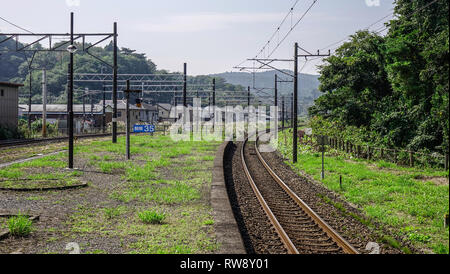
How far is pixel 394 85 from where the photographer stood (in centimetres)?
2427

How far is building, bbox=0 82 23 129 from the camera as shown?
33.8m

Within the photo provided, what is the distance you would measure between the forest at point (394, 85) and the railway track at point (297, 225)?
642cm

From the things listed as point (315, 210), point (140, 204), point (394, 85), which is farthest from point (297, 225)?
point (394, 85)

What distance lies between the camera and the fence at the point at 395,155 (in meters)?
20.3

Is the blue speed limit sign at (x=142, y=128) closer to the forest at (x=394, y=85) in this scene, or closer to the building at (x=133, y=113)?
the forest at (x=394, y=85)

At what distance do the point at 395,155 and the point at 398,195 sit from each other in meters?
8.97

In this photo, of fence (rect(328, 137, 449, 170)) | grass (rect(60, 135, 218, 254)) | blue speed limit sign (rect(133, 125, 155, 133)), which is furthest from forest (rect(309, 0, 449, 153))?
blue speed limit sign (rect(133, 125, 155, 133))

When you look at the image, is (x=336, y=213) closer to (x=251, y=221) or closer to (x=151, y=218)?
(x=251, y=221)

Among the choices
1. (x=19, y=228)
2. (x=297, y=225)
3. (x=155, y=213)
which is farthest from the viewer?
(x=297, y=225)

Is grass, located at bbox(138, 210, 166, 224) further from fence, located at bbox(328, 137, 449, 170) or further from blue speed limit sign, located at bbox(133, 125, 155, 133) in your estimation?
blue speed limit sign, located at bbox(133, 125, 155, 133)

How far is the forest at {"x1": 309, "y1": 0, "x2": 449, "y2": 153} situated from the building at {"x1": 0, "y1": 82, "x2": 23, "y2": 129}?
23.4 m

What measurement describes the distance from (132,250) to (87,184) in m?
7.72
